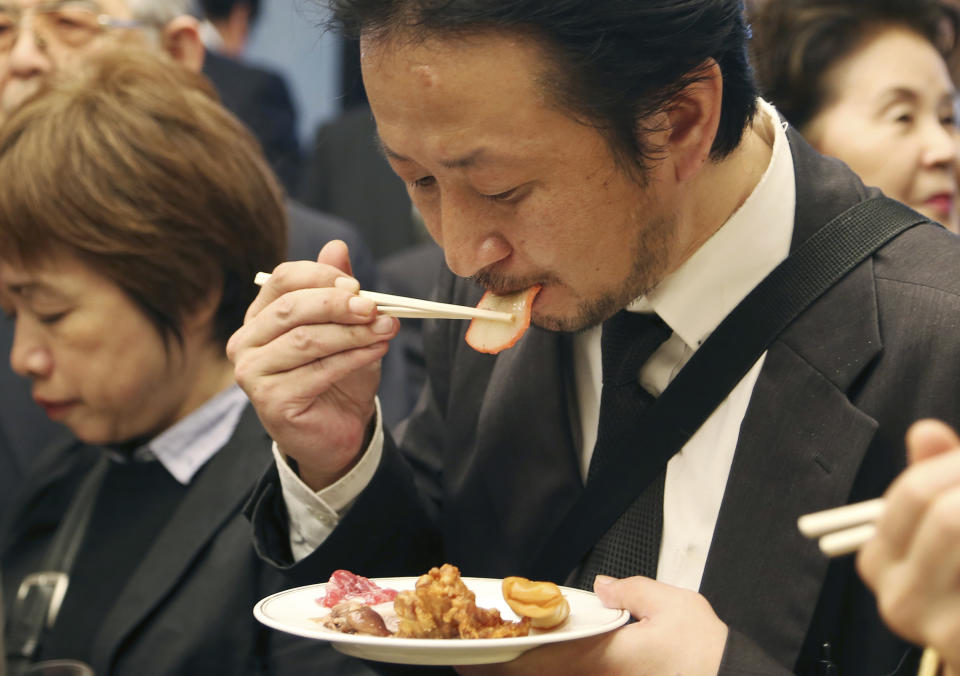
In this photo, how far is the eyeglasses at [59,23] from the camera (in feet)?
10.6

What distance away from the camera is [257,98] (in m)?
4.07

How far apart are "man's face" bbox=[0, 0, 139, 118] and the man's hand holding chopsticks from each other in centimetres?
182

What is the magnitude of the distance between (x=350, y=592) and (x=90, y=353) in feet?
3.65

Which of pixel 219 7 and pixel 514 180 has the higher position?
pixel 219 7

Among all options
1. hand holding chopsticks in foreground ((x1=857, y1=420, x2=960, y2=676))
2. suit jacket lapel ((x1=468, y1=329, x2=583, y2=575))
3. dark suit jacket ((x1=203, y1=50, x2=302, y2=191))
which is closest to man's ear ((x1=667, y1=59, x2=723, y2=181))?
suit jacket lapel ((x1=468, y1=329, x2=583, y2=575))

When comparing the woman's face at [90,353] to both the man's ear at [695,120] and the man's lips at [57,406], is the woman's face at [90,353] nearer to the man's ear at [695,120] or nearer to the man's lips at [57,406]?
the man's lips at [57,406]

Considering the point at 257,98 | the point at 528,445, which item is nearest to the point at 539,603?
the point at 528,445

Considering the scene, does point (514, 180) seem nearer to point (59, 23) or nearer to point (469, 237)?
point (469, 237)

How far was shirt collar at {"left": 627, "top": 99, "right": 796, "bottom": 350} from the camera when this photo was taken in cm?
169

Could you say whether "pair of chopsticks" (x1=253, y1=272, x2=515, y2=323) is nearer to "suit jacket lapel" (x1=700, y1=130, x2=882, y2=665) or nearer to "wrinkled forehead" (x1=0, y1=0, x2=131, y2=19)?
"suit jacket lapel" (x1=700, y1=130, x2=882, y2=665)

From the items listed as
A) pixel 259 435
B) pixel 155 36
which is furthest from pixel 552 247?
pixel 155 36

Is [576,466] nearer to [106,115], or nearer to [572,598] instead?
[572,598]

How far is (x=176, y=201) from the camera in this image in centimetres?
237

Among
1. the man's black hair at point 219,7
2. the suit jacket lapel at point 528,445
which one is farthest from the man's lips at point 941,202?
the man's black hair at point 219,7
